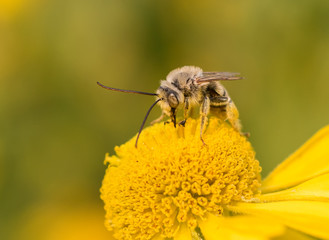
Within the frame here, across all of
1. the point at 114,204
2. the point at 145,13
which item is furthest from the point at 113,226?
the point at 145,13

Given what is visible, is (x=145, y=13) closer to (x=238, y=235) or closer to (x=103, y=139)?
(x=103, y=139)

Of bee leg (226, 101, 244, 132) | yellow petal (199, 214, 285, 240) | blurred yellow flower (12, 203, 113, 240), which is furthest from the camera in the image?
blurred yellow flower (12, 203, 113, 240)

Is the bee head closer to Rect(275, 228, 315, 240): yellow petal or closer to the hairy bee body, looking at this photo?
the hairy bee body

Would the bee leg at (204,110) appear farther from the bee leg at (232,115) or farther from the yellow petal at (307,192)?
the yellow petal at (307,192)

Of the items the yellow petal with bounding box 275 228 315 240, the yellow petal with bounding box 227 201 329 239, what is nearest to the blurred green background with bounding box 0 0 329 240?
the yellow petal with bounding box 227 201 329 239

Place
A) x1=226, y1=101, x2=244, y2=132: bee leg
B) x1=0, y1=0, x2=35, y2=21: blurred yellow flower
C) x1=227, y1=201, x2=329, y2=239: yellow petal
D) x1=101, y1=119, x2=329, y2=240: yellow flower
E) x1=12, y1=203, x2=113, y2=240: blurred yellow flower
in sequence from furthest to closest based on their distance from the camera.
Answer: x1=0, y1=0, x2=35, y2=21: blurred yellow flower < x1=12, y1=203, x2=113, y2=240: blurred yellow flower < x1=226, y1=101, x2=244, y2=132: bee leg < x1=101, y1=119, x2=329, y2=240: yellow flower < x1=227, y1=201, x2=329, y2=239: yellow petal

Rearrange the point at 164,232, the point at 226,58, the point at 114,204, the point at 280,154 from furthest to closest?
the point at 226,58 → the point at 280,154 → the point at 114,204 → the point at 164,232
